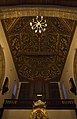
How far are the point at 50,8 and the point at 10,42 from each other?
18.5 ft

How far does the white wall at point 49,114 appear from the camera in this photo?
759 centimetres

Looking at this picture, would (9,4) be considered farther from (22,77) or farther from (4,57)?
(22,77)

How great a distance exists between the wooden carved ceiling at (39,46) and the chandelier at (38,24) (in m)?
0.28

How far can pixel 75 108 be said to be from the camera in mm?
8219

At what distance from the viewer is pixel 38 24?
9.31 meters

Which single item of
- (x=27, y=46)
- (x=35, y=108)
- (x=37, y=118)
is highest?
(x=27, y=46)

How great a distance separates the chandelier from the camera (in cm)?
938

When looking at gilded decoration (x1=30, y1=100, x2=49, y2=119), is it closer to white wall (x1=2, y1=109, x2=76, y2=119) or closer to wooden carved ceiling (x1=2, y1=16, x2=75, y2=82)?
white wall (x1=2, y1=109, x2=76, y2=119)

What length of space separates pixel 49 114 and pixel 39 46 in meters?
5.14

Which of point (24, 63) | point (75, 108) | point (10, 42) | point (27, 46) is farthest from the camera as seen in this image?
point (24, 63)

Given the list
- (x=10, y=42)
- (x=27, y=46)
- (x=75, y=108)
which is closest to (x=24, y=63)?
(x=27, y=46)

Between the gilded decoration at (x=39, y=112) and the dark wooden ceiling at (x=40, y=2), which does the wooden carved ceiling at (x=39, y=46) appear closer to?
the dark wooden ceiling at (x=40, y=2)

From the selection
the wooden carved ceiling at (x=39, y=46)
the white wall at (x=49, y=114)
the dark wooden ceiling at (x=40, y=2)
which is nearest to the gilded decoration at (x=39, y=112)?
the white wall at (x=49, y=114)

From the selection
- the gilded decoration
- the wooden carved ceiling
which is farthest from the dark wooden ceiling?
the gilded decoration
